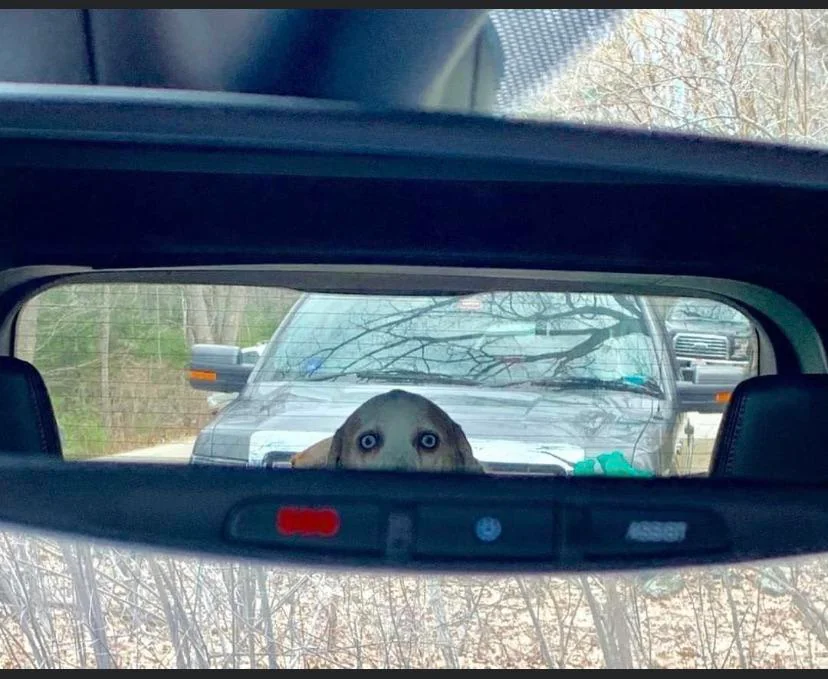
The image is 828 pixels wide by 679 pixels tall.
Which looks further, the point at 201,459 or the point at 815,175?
the point at 201,459

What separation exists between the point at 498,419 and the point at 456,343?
0.54 ft

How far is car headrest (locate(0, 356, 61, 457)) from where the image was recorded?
2.07 meters

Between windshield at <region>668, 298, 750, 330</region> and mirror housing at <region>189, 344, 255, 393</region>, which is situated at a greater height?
windshield at <region>668, 298, 750, 330</region>

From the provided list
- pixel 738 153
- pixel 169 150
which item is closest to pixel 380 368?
pixel 169 150

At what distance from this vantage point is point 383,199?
2084mm

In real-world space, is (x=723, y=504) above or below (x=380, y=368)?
below

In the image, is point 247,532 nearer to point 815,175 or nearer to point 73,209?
point 73,209

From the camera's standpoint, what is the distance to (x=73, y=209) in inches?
84.3

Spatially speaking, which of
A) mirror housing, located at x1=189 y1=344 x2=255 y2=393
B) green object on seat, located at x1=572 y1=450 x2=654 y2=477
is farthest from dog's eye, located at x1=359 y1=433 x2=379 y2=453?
green object on seat, located at x1=572 y1=450 x2=654 y2=477

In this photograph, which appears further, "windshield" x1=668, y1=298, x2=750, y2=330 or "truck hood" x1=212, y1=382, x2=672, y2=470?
"windshield" x1=668, y1=298, x2=750, y2=330

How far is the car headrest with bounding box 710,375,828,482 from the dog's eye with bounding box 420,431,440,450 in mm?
522

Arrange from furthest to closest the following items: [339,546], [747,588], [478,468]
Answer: [747,588], [478,468], [339,546]

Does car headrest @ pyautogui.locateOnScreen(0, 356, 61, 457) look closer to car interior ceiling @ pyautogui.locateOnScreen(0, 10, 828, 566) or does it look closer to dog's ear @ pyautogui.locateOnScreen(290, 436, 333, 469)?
car interior ceiling @ pyautogui.locateOnScreen(0, 10, 828, 566)

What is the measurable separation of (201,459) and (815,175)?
117cm
